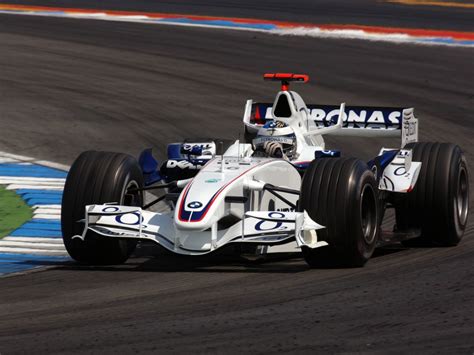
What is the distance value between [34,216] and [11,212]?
0.36 meters

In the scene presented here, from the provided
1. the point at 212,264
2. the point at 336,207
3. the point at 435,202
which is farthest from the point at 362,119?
the point at 336,207

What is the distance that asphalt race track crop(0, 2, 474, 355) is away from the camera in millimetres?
8320

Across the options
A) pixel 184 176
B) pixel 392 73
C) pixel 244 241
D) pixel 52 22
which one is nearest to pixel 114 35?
pixel 52 22

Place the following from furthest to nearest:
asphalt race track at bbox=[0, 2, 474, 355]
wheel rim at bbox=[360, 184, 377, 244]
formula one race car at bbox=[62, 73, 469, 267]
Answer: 1. wheel rim at bbox=[360, 184, 377, 244]
2. formula one race car at bbox=[62, 73, 469, 267]
3. asphalt race track at bbox=[0, 2, 474, 355]

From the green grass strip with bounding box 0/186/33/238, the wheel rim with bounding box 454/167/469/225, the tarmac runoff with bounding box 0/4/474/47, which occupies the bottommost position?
the tarmac runoff with bounding box 0/4/474/47

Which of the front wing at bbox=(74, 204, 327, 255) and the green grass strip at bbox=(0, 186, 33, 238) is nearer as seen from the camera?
the front wing at bbox=(74, 204, 327, 255)

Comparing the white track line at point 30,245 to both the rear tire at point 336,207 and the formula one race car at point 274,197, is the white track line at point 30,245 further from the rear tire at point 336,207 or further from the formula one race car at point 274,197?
the rear tire at point 336,207

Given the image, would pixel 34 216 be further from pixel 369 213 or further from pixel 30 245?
pixel 369 213

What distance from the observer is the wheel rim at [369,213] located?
1130 cm

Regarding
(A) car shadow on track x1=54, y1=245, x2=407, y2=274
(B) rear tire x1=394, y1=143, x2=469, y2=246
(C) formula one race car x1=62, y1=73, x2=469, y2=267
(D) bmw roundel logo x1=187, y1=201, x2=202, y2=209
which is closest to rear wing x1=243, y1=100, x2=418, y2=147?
(C) formula one race car x1=62, y1=73, x2=469, y2=267

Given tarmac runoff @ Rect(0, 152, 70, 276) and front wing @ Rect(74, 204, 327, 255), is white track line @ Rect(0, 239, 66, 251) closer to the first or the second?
tarmac runoff @ Rect(0, 152, 70, 276)

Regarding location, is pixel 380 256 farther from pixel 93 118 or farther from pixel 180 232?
pixel 93 118

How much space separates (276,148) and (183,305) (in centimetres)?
329

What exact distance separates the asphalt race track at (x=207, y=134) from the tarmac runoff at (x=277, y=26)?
84 cm
